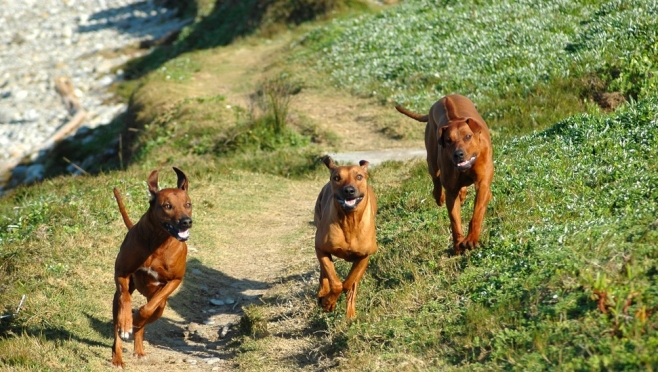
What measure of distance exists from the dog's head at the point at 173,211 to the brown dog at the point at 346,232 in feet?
4.39

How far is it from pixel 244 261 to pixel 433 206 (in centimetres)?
282

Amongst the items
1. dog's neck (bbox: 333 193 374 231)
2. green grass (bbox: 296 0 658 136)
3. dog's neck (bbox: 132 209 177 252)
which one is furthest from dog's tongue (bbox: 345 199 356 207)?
green grass (bbox: 296 0 658 136)

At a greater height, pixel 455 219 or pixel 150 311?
pixel 455 219

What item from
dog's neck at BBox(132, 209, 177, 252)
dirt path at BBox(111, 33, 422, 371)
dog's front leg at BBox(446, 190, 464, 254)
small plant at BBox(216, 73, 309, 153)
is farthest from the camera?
small plant at BBox(216, 73, 309, 153)

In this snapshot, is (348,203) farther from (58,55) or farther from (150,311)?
(58,55)

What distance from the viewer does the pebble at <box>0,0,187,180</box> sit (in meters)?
31.6

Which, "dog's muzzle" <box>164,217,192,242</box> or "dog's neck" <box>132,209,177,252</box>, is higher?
"dog's muzzle" <box>164,217,192,242</box>

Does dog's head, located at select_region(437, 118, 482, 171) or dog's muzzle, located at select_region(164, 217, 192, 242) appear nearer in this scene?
dog's muzzle, located at select_region(164, 217, 192, 242)

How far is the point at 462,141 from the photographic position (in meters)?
8.95

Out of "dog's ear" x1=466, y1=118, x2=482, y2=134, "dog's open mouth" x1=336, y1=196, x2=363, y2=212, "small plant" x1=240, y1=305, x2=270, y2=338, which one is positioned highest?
"dog's ear" x1=466, y1=118, x2=482, y2=134

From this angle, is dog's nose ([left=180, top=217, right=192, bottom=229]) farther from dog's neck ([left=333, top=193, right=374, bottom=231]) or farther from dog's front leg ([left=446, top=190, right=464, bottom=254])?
dog's front leg ([left=446, top=190, right=464, bottom=254])

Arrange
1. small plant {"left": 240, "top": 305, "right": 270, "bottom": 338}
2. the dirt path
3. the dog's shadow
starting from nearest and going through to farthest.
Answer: the dirt path → small plant {"left": 240, "top": 305, "right": 270, "bottom": 338} → the dog's shadow

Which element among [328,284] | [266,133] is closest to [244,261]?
[328,284]

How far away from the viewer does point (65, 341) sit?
8.91 m
